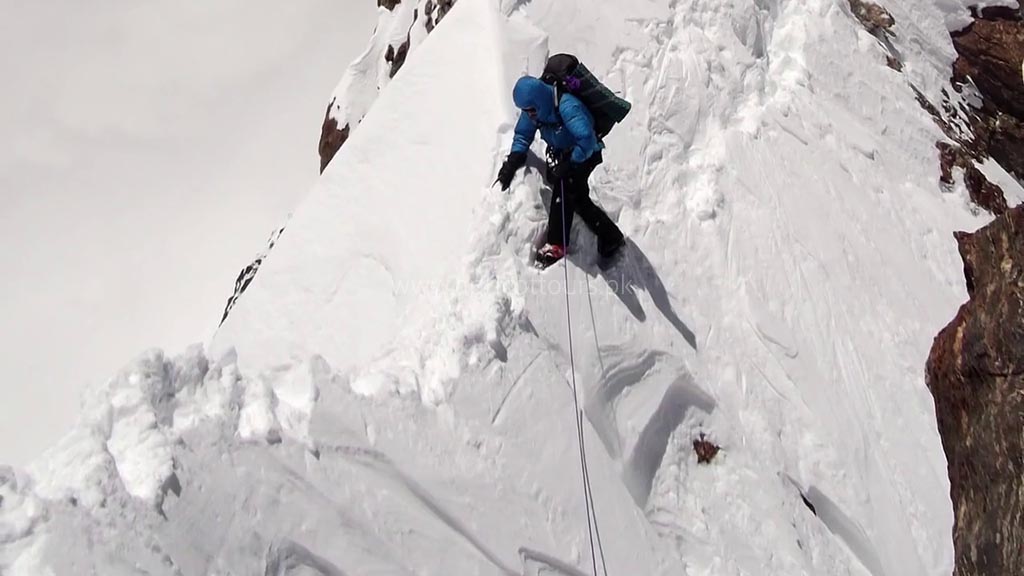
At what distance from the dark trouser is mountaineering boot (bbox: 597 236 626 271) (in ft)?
0.40

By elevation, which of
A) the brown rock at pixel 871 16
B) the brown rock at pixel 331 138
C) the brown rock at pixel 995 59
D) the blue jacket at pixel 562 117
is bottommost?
the brown rock at pixel 331 138

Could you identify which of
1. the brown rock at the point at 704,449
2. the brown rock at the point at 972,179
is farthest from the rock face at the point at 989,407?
the brown rock at the point at 972,179

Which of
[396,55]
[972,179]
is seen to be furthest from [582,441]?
[396,55]

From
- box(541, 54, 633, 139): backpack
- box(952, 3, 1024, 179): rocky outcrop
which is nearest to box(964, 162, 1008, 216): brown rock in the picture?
box(952, 3, 1024, 179): rocky outcrop

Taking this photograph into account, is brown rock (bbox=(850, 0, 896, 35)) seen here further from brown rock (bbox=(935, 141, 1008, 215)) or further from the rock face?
the rock face

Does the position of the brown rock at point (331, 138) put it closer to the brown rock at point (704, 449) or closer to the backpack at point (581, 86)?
the backpack at point (581, 86)

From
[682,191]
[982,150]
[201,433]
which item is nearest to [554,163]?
[682,191]

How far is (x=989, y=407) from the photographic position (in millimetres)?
4793

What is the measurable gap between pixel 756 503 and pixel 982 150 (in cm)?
772

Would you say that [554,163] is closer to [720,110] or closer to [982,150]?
[720,110]

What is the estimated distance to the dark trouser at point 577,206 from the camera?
262 inches

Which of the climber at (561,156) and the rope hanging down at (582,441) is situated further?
the climber at (561,156)

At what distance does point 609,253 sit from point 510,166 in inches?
48.3

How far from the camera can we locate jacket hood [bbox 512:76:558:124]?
629 cm
